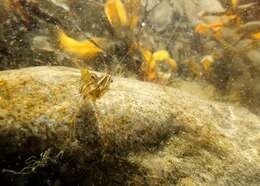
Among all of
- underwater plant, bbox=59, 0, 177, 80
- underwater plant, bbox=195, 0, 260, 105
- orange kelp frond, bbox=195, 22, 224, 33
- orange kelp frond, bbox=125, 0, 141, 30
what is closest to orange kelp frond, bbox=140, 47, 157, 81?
underwater plant, bbox=59, 0, 177, 80

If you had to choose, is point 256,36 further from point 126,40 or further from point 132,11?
point 126,40

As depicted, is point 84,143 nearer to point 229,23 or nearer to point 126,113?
point 126,113

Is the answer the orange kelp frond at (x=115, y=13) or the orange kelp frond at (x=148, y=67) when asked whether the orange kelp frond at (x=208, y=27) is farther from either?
the orange kelp frond at (x=115, y=13)

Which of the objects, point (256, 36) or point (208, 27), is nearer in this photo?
point (256, 36)

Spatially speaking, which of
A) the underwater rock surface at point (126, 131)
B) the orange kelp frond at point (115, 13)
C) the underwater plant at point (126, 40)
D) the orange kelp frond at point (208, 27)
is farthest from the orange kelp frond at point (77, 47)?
the orange kelp frond at point (208, 27)

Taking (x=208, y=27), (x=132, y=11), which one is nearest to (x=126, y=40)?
(x=132, y=11)

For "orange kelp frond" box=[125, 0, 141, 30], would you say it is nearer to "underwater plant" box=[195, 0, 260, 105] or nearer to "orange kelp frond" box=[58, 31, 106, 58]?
"orange kelp frond" box=[58, 31, 106, 58]
